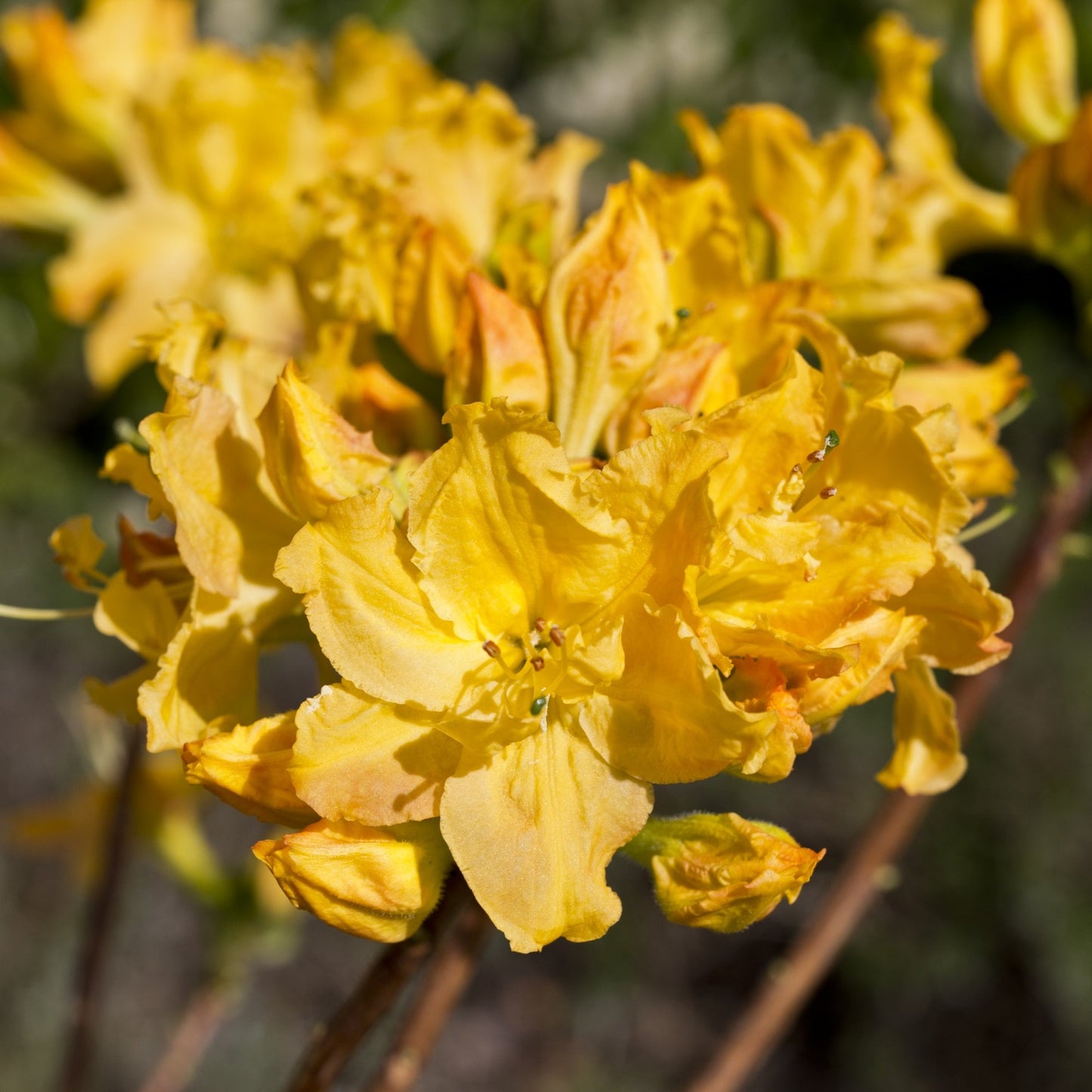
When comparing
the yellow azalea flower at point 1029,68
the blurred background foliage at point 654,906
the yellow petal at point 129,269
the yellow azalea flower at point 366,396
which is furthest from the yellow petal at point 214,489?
the blurred background foliage at point 654,906

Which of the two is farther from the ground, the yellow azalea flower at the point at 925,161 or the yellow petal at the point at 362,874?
the yellow azalea flower at the point at 925,161

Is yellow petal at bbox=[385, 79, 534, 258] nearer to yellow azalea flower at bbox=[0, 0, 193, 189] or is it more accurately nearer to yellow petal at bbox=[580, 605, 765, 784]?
yellow petal at bbox=[580, 605, 765, 784]

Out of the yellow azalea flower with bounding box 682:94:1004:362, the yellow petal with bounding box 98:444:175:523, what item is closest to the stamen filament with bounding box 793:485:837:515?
the yellow azalea flower with bounding box 682:94:1004:362

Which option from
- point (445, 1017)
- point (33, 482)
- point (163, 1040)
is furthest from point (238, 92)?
point (163, 1040)

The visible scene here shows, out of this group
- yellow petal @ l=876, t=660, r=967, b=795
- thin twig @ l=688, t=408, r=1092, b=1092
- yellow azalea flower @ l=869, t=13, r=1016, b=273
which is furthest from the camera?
yellow azalea flower @ l=869, t=13, r=1016, b=273

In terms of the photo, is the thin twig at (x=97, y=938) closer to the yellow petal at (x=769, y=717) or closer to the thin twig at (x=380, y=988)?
the thin twig at (x=380, y=988)

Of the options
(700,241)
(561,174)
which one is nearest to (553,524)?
(700,241)
